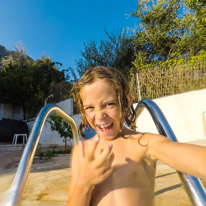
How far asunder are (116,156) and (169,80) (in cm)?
544

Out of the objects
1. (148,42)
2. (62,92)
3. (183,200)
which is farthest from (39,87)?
(183,200)

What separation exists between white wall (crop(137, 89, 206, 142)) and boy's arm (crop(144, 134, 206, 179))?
5.01m

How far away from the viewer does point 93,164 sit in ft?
2.11

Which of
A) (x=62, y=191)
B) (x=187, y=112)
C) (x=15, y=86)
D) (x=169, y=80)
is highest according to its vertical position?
(x=15, y=86)

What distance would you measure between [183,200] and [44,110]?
178 centimetres

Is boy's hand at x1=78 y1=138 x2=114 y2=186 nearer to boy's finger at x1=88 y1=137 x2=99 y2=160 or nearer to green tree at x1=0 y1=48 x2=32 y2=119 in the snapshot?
boy's finger at x1=88 y1=137 x2=99 y2=160

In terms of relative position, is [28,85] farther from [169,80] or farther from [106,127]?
[106,127]

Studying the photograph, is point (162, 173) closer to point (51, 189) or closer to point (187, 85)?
point (51, 189)

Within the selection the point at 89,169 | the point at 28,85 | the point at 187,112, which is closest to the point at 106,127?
the point at 89,169

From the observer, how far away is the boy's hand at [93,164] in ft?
2.04

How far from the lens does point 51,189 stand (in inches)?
96.7

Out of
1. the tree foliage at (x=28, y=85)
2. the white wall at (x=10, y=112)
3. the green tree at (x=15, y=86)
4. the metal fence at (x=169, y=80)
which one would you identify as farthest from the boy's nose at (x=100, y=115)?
the white wall at (x=10, y=112)

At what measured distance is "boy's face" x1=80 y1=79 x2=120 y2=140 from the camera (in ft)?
2.97

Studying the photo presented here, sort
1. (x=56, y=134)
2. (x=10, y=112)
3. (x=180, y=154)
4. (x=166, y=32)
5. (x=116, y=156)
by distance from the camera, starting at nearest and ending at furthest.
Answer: (x=180, y=154) < (x=116, y=156) < (x=166, y=32) < (x=56, y=134) < (x=10, y=112)
